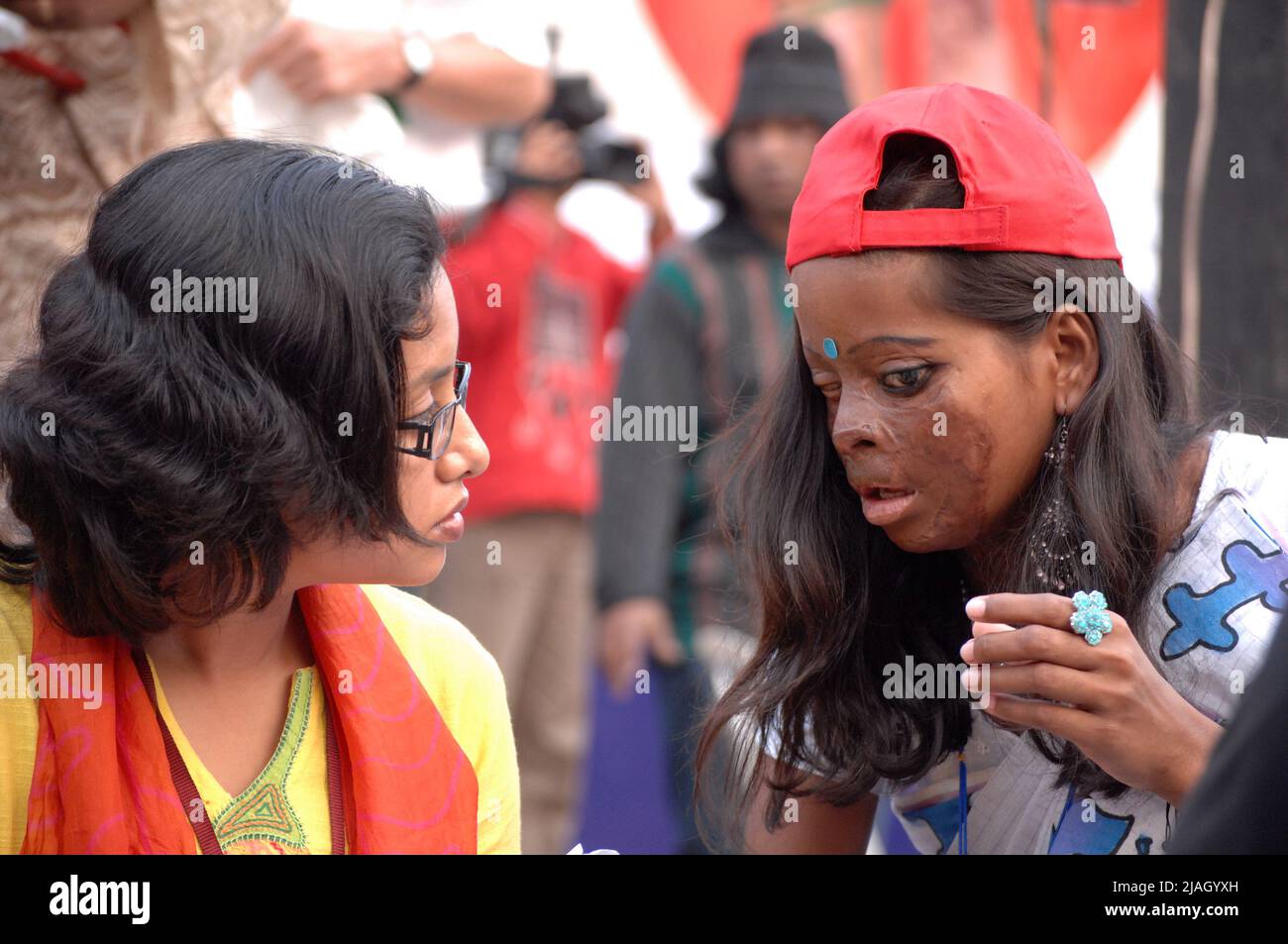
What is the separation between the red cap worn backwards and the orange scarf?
774 mm

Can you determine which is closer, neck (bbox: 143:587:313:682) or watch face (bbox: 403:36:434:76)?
neck (bbox: 143:587:313:682)

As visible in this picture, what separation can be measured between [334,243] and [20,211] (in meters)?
1.21

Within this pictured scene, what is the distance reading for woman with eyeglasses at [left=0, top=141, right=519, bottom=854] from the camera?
1.91m

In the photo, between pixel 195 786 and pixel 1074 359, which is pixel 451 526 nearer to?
pixel 195 786

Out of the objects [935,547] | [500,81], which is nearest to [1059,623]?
[935,547]

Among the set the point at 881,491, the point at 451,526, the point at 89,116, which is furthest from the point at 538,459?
the point at 881,491

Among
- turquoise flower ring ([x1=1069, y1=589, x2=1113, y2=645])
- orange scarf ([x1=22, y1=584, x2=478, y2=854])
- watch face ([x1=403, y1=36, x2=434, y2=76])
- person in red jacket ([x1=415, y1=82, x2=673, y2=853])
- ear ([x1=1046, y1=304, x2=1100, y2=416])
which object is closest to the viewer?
turquoise flower ring ([x1=1069, y1=589, x2=1113, y2=645])

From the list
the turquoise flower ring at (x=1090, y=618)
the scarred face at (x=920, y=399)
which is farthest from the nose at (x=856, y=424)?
the turquoise flower ring at (x=1090, y=618)

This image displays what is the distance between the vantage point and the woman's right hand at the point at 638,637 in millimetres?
4281

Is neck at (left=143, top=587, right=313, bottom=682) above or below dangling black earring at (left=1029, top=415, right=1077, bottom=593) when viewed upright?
below

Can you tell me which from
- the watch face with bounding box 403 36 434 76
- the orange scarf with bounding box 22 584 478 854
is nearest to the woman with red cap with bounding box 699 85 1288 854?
the orange scarf with bounding box 22 584 478 854

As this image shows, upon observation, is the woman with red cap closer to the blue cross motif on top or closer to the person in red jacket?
the blue cross motif on top
